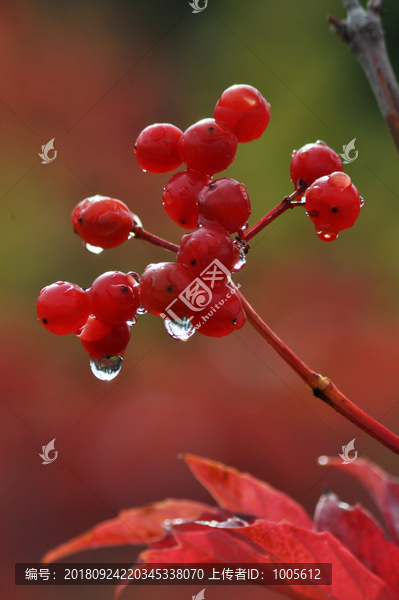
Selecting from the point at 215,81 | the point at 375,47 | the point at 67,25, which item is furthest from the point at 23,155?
the point at 375,47

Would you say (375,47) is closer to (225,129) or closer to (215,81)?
(225,129)

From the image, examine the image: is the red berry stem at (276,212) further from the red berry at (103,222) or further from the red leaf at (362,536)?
the red leaf at (362,536)

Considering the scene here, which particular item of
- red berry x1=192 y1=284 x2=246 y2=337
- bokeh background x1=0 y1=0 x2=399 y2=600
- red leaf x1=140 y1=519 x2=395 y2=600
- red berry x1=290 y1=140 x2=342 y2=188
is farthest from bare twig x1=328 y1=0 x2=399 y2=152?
bokeh background x1=0 y1=0 x2=399 y2=600

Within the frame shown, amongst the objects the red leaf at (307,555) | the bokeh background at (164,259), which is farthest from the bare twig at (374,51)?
the bokeh background at (164,259)

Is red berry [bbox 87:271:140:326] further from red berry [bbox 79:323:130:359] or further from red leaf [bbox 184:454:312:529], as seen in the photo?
red leaf [bbox 184:454:312:529]

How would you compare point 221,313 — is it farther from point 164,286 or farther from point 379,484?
point 379,484
